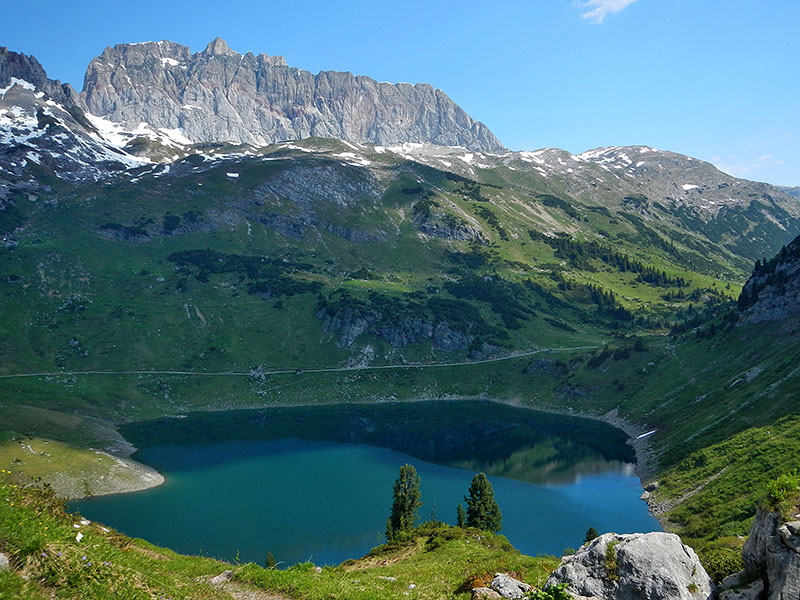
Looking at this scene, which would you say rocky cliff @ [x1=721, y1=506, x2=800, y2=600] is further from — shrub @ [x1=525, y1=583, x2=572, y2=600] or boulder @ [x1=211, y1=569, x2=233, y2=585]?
boulder @ [x1=211, y1=569, x2=233, y2=585]

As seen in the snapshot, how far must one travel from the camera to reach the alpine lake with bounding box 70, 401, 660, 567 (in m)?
70.6

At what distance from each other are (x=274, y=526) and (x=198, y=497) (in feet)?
69.0

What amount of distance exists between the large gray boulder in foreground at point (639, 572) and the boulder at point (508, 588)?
1.39 meters

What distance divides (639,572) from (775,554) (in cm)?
355

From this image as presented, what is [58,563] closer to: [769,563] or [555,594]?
[555,594]

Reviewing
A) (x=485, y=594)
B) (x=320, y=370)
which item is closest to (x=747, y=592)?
(x=485, y=594)

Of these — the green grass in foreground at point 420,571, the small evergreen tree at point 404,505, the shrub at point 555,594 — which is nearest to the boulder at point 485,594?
the green grass in foreground at point 420,571

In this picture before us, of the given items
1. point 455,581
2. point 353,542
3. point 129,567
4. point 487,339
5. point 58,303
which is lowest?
point 353,542

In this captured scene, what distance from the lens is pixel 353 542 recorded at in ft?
222

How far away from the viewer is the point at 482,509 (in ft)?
208

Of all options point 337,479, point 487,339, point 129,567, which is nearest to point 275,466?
point 337,479

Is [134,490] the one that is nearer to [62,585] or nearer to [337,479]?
[337,479]

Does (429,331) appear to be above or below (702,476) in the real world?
above

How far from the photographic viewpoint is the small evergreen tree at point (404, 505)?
59.3 meters
